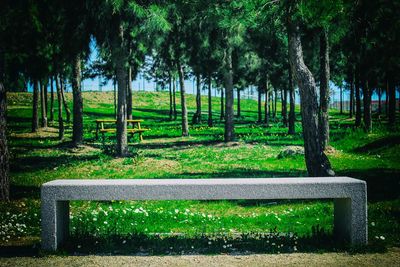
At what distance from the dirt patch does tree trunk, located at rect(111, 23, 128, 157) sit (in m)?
11.5

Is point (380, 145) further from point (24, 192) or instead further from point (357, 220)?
point (24, 192)

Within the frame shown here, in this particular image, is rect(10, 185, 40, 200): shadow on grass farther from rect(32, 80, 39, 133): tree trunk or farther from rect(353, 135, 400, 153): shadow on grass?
rect(32, 80, 39, 133): tree trunk

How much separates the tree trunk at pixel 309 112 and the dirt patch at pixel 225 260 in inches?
199

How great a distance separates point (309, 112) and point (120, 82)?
338 inches

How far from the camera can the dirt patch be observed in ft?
14.9

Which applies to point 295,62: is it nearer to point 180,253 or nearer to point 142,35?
point 180,253

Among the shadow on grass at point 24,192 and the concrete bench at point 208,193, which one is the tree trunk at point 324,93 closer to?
the shadow on grass at point 24,192

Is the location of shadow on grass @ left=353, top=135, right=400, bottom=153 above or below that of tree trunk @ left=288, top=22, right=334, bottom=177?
below

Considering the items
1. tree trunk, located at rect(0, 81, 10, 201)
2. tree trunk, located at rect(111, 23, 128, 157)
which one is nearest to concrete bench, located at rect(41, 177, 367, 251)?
tree trunk, located at rect(0, 81, 10, 201)

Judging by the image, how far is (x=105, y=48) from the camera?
56.0ft

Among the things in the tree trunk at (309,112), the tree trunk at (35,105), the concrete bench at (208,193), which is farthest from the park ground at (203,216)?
the tree trunk at (35,105)

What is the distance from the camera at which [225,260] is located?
184 inches

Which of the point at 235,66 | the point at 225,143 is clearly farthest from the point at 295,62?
the point at 235,66

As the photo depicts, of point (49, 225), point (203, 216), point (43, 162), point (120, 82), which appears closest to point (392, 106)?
point (120, 82)
